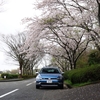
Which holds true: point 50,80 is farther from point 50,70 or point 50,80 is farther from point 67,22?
point 67,22

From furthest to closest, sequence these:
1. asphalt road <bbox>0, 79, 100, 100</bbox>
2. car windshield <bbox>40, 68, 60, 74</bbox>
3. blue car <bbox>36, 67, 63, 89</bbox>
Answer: car windshield <bbox>40, 68, 60, 74</bbox> < blue car <bbox>36, 67, 63, 89</bbox> < asphalt road <bbox>0, 79, 100, 100</bbox>

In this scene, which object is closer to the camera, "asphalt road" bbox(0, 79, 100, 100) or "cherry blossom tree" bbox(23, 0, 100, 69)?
"asphalt road" bbox(0, 79, 100, 100)

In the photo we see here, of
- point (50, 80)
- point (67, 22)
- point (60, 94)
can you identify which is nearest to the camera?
point (60, 94)

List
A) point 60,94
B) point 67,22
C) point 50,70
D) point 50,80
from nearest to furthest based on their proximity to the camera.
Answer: point 60,94
point 50,80
point 50,70
point 67,22

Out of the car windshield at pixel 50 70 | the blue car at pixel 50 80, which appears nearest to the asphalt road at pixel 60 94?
the blue car at pixel 50 80

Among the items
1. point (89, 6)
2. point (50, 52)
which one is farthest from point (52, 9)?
point (50, 52)

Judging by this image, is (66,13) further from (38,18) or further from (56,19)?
(38,18)

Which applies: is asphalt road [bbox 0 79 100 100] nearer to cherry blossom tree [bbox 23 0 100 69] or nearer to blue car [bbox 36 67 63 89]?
blue car [bbox 36 67 63 89]

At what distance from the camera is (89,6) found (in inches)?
664

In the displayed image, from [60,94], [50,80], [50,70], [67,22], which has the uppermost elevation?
[67,22]

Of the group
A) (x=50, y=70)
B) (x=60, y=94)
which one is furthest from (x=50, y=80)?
(x=60, y=94)

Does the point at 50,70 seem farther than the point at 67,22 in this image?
No

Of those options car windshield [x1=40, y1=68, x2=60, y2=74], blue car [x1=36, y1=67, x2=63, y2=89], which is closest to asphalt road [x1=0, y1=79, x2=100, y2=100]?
blue car [x1=36, y1=67, x2=63, y2=89]

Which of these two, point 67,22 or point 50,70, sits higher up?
point 67,22
